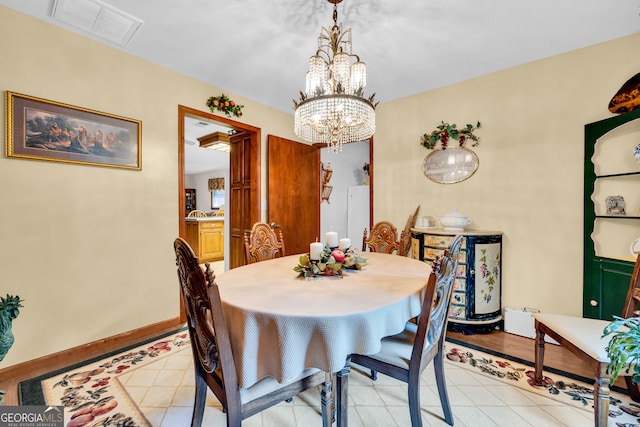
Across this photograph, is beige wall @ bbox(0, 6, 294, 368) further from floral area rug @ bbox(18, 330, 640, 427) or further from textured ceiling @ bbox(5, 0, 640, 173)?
floral area rug @ bbox(18, 330, 640, 427)

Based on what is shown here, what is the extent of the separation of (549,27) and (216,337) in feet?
10.1

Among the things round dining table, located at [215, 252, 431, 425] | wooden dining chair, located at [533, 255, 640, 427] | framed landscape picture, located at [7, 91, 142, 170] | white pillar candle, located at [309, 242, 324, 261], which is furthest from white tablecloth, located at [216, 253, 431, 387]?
framed landscape picture, located at [7, 91, 142, 170]

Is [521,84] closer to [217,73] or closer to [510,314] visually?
[510,314]

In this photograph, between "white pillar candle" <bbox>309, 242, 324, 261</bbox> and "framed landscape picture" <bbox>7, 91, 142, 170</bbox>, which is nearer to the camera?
"white pillar candle" <bbox>309, 242, 324, 261</bbox>

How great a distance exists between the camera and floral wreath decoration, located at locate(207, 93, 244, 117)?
2973 mm

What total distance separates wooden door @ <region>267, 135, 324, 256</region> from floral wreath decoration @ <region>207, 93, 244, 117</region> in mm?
550

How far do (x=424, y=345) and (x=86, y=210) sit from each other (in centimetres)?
263

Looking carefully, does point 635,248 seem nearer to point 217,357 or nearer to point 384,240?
point 384,240

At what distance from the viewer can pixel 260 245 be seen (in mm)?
2428

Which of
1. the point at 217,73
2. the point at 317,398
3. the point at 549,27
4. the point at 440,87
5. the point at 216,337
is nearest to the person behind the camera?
the point at 216,337

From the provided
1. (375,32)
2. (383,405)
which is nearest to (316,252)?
(383,405)

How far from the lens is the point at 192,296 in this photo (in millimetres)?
1155

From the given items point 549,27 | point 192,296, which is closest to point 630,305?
point 549,27

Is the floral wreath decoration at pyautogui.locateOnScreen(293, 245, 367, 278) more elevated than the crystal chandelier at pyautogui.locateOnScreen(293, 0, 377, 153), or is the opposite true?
the crystal chandelier at pyautogui.locateOnScreen(293, 0, 377, 153)
